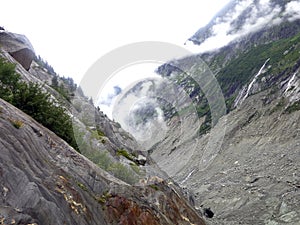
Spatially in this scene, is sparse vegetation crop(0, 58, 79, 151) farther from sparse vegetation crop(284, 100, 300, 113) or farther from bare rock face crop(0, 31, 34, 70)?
sparse vegetation crop(284, 100, 300, 113)

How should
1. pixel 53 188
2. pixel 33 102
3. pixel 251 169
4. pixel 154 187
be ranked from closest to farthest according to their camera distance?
pixel 53 188 → pixel 33 102 → pixel 154 187 → pixel 251 169

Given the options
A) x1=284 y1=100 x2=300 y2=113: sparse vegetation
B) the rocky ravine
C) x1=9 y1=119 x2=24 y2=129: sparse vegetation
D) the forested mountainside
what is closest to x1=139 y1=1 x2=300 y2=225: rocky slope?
the rocky ravine

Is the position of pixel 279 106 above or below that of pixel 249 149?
above

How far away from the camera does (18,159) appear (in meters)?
10.5

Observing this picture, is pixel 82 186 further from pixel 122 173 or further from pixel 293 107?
pixel 293 107

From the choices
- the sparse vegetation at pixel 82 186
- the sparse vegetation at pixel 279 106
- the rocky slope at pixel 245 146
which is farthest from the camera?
the sparse vegetation at pixel 279 106

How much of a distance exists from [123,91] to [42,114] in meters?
8.51

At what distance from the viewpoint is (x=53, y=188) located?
1093 centimetres

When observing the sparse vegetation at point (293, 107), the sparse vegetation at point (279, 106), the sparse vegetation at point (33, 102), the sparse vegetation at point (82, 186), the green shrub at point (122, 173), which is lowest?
the sparse vegetation at point (279, 106)

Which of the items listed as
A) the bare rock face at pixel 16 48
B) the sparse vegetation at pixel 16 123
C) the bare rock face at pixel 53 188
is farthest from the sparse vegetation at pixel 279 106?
the sparse vegetation at pixel 16 123

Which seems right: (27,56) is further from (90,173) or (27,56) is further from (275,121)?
(275,121)

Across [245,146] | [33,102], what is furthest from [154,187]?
[245,146]

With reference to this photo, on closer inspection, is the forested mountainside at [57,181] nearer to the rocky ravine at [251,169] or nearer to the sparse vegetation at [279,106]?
the rocky ravine at [251,169]

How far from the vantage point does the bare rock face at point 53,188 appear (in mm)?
9531
